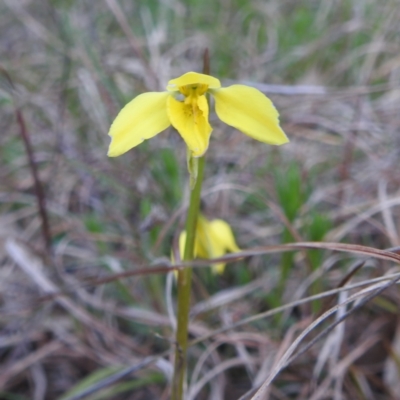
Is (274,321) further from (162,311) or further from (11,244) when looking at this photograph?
(11,244)

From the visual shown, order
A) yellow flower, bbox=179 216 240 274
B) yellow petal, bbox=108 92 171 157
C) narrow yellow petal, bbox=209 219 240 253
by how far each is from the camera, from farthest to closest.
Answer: narrow yellow petal, bbox=209 219 240 253 < yellow flower, bbox=179 216 240 274 < yellow petal, bbox=108 92 171 157

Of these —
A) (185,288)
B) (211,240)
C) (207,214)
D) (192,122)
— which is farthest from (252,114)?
(207,214)

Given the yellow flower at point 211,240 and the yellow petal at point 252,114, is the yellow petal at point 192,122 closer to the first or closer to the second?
the yellow petal at point 252,114

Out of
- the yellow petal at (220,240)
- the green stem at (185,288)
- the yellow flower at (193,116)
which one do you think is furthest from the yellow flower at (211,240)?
the yellow flower at (193,116)

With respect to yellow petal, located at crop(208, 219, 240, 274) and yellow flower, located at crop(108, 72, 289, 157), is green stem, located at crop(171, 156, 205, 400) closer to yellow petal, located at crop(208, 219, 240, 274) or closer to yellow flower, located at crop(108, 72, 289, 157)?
yellow flower, located at crop(108, 72, 289, 157)

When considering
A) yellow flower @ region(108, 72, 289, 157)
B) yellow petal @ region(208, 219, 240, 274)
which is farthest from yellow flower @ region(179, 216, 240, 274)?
yellow flower @ region(108, 72, 289, 157)

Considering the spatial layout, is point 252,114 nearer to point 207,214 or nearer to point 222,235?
point 222,235
